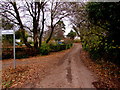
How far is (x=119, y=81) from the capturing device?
11.2 feet

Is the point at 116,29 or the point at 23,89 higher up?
the point at 116,29

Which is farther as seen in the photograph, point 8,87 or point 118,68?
point 118,68

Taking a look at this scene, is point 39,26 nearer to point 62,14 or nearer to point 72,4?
point 62,14

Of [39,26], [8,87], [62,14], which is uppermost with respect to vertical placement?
[62,14]

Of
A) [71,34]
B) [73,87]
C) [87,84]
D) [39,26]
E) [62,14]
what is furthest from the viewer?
[71,34]

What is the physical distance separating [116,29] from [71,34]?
37344 millimetres

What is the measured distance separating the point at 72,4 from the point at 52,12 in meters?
3.27

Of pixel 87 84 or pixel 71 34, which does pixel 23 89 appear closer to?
pixel 87 84

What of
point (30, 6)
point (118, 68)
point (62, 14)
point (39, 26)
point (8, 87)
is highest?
point (30, 6)

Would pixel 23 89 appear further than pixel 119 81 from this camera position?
No

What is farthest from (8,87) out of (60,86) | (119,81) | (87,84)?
(119,81)

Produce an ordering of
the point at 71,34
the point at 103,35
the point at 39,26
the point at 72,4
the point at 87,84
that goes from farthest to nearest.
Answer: the point at 71,34
the point at 39,26
the point at 72,4
the point at 103,35
the point at 87,84

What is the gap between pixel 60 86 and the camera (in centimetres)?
310

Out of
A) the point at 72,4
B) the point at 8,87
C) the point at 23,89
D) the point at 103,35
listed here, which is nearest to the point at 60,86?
the point at 23,89
